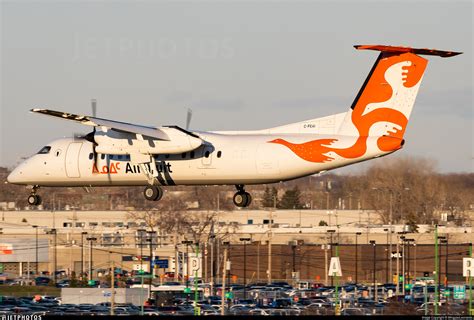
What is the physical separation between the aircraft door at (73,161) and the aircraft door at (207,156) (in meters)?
6.28

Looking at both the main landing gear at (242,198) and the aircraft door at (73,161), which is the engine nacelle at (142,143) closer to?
the aircraft door at (73,161)

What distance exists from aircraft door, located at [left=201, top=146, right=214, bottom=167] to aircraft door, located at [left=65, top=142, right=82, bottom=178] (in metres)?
6.28

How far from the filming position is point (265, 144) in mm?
42094

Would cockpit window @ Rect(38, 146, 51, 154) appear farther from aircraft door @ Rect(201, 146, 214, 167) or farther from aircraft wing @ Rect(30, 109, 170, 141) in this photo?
aircraft door @ Rect(201, 146, 214, 167)

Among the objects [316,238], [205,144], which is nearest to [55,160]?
[205,144]

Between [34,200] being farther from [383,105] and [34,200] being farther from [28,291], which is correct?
[28,291]

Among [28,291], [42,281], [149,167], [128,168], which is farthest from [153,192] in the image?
[42,281]

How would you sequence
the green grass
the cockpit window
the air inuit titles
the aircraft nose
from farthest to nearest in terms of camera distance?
1. the green grass
2. the aircraft nose
3. the cockpit window
4. the air inuit titles

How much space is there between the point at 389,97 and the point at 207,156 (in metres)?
7.76

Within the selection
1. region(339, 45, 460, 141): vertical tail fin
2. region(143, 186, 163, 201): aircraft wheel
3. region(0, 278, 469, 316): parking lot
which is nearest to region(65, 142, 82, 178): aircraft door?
region(143, 186, 163, 201): aircraft wheel

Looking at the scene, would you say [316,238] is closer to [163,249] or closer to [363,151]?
[163,249]

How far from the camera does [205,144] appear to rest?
4347 centimetres

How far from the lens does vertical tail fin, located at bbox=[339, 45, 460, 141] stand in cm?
4156

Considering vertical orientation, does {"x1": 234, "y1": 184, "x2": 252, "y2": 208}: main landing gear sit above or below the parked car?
above
